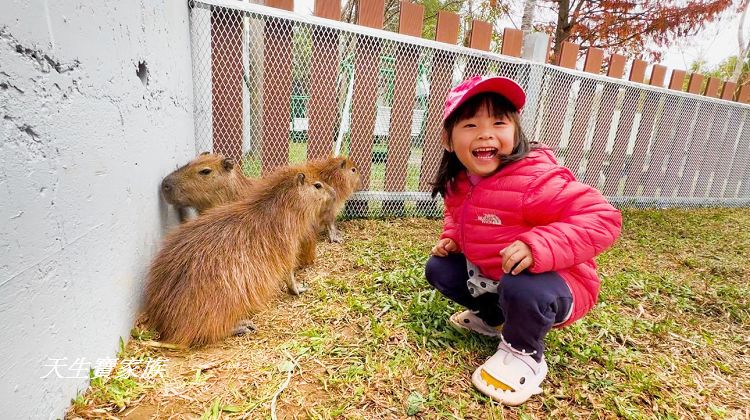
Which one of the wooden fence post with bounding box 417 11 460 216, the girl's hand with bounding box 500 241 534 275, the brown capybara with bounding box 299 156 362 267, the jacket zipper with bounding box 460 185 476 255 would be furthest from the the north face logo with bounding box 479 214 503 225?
the wooden fence post with bounding box 417 11 460 216

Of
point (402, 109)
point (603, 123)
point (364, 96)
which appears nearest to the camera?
point (364, 96)

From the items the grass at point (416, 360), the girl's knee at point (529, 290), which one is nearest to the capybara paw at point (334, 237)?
the grass at point (416, 360)

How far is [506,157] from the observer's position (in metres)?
1.59

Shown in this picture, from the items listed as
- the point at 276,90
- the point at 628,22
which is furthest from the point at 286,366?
the point at 628,22

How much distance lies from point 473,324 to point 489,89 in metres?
1.13

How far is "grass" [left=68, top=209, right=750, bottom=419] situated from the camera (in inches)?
55.2

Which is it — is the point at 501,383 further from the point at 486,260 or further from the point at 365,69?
the point at 365,69

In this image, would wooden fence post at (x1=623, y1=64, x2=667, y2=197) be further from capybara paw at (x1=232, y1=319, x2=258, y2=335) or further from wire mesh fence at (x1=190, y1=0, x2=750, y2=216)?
capybara paw at (x1=232, y1=319, x2=258, y2=335)

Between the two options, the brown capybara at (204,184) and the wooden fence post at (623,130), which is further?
the wooden fence post at (623,130)

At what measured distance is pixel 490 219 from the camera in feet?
5.41

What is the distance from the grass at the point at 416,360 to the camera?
1.40m

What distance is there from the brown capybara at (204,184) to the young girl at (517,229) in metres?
1.52

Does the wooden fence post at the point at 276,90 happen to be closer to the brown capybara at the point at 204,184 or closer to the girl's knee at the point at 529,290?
the brown capybara at the point at 204,184

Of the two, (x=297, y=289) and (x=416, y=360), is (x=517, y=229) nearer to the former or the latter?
(x=416, y=360)
